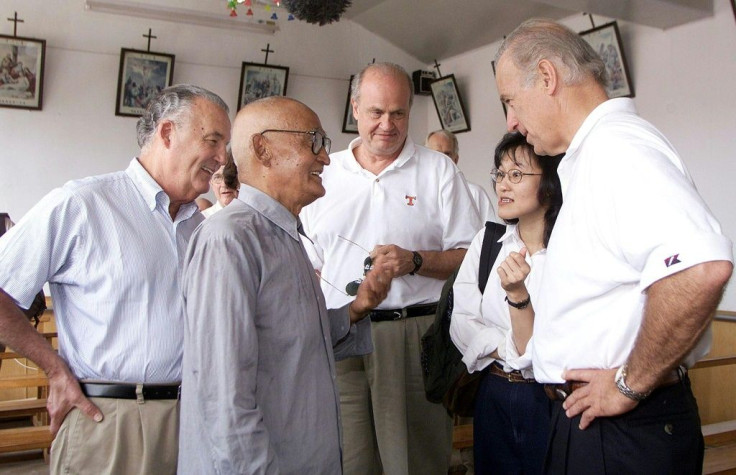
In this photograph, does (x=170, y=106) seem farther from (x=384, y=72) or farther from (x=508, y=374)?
(x=508, y=374)

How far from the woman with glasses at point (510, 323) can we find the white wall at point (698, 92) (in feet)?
12.3

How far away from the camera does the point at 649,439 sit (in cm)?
161

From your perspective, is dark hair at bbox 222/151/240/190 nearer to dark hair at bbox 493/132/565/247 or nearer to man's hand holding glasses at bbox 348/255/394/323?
man's hand holding glasses at bbox 348/255/394/323

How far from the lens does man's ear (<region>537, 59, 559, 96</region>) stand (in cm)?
174

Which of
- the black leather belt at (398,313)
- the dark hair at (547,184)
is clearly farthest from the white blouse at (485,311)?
the black leather belt at (398,313)

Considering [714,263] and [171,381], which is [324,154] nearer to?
[171,381]

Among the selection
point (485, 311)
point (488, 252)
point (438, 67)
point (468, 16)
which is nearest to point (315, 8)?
point (488, 252)

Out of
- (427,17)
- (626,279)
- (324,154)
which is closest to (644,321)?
(626,279)

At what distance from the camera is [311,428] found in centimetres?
173

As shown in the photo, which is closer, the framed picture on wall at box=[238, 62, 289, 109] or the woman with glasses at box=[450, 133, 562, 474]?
the woman with glasses at box=[450, 133, 562, 474]

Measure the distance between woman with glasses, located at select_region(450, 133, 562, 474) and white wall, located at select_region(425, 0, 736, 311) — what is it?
148 inches

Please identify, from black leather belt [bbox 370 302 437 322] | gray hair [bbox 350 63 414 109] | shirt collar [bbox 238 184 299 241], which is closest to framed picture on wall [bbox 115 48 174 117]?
gray hair [bbox 350 63 414 109]

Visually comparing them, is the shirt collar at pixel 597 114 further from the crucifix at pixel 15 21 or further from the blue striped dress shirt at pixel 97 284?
the crucifix at pixel 15 21

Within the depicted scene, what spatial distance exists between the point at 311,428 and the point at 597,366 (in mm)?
693
